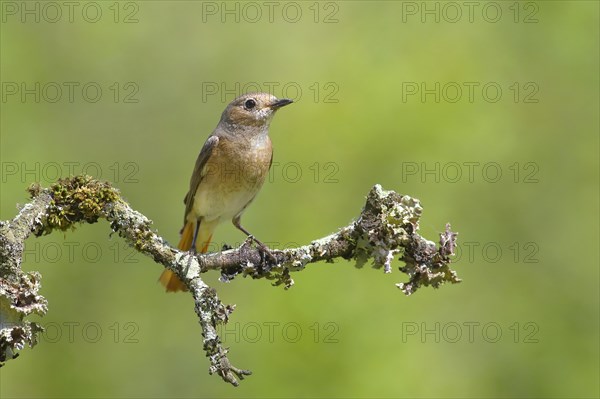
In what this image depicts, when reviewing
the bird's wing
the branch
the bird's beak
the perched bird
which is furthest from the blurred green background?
the branch

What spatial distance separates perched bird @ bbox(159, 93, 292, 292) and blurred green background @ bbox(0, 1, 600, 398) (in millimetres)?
906

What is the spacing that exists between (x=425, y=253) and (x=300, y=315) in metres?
2.74

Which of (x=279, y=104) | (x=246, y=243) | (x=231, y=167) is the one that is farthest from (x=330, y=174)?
(x=246, y=243)

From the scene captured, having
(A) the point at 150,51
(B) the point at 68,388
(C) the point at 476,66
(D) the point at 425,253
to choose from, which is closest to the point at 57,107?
(A) the point at 150,51

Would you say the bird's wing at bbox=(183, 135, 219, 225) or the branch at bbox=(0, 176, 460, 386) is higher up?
the bird's wing at bbox=(183, 135, 219, 225)

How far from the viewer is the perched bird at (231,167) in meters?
5.86

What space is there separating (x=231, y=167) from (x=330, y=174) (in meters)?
1.97

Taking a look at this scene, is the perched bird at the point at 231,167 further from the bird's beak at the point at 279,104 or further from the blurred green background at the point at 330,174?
the blurred green background at the point at 330,174

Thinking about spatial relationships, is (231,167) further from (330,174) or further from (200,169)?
(330,174)

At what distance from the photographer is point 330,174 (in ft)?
25.2

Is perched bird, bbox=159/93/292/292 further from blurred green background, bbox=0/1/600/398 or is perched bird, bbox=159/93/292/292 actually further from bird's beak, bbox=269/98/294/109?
blurred green background, bbox=0/1/600/398

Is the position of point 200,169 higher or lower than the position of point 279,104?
lower

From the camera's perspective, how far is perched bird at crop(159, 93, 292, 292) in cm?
586

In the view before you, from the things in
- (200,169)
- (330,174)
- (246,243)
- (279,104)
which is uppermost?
(330,174)
